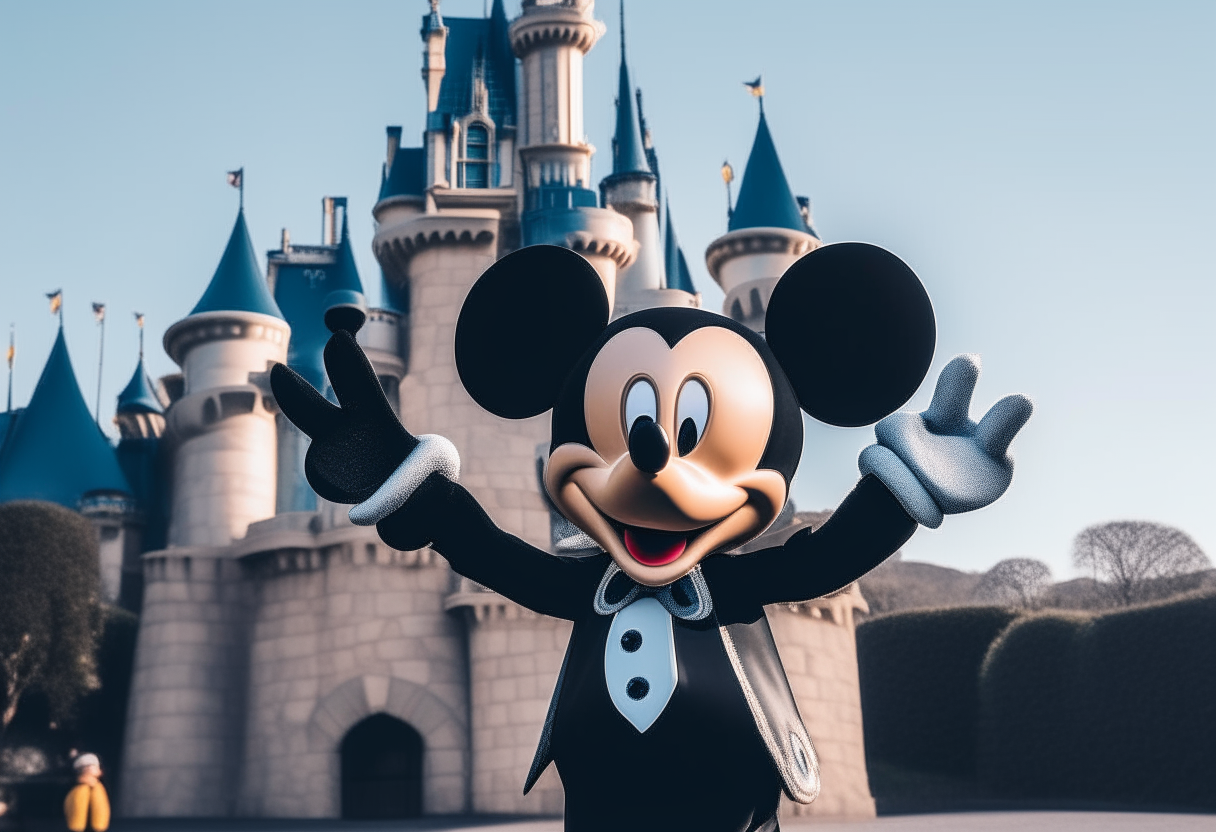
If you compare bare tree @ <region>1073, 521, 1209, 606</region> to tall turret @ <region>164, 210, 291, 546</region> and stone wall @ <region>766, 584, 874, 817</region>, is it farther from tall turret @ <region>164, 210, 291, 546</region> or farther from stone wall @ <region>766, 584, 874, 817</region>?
tall turret @ <region>164, 210, 291, 546</region>

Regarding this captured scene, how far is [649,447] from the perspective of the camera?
542cm

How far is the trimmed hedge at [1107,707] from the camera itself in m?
19.0

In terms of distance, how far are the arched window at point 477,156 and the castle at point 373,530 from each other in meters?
0.04

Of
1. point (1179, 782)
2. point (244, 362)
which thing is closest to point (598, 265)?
point (244, 362)

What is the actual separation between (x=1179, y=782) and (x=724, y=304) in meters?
9.03

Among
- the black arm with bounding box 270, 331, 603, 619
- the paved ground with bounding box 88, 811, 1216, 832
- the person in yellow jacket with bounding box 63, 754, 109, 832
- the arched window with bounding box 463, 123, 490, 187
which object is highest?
the arched window with bounding box 463, 123, 490, 187

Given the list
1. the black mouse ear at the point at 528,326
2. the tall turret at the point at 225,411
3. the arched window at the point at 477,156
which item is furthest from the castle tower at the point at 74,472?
the black mouse ear at the point at 528,326

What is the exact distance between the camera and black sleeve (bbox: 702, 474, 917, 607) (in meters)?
5.90

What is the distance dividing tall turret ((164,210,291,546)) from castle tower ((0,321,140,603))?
1.08 meters

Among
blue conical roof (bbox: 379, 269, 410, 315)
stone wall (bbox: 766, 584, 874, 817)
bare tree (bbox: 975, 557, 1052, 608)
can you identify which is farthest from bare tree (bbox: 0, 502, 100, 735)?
bare tree (bbox: 975, 557, 1052, 608)

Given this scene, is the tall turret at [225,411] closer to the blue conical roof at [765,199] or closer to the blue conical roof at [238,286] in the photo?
the blue conical roof at [238,286]

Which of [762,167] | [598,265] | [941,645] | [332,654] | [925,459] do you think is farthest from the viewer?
[941,645]

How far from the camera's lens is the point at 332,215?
29.9 metres

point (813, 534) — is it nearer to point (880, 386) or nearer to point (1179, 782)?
point (880, 386)
